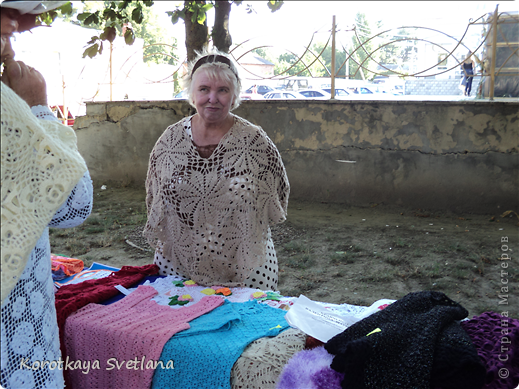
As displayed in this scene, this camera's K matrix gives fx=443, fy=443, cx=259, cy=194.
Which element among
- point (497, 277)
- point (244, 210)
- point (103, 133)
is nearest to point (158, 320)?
point (244, 210)

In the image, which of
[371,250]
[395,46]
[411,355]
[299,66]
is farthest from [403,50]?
[411,355]

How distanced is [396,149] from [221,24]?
119 inches

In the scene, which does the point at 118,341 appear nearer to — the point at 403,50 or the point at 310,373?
the point at 310,373

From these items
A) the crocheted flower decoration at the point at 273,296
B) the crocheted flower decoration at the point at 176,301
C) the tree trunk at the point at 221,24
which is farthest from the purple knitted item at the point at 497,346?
the tree trunk at the point at 221,24

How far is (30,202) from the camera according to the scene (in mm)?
1223

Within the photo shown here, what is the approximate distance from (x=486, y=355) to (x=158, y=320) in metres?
1.36

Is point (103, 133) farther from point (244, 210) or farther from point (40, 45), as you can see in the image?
point (40, 45)

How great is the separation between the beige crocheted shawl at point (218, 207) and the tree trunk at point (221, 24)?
8.82 feet

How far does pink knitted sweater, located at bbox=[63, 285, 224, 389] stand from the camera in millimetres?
1875

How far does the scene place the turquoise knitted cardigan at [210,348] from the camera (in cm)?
177

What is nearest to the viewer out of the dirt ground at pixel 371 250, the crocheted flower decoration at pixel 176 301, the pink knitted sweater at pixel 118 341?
the pink knitted sweater at pixel 118 341

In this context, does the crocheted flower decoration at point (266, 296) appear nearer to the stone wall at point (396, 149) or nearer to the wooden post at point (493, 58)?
the stone wall at point (396, 149)

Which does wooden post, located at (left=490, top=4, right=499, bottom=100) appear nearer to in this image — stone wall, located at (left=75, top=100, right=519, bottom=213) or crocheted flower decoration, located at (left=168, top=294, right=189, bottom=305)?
stone wall, located at (left=75, top=100, right=519, bottom=213)

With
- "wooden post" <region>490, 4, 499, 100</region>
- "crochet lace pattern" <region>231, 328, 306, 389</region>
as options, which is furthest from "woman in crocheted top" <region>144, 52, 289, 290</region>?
"wooden post" <region>490, 4, 499, 100</region>
